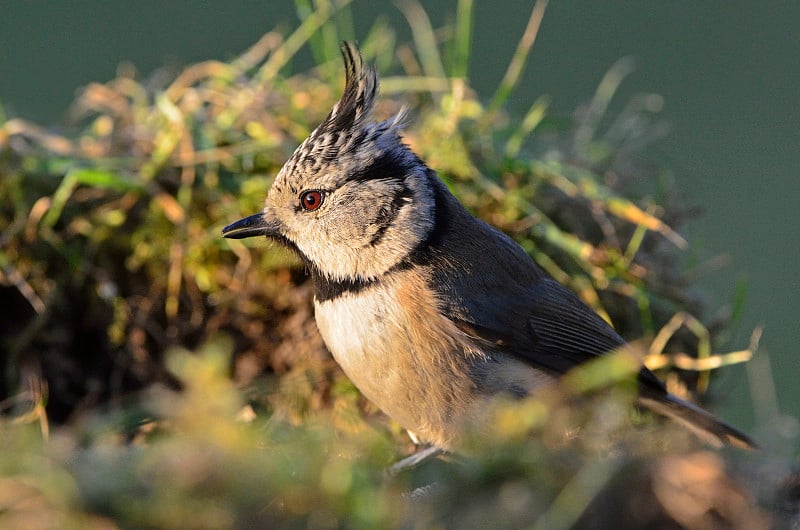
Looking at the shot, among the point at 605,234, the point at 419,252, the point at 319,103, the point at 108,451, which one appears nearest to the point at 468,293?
the point at 419,252

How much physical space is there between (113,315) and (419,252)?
3.55ft

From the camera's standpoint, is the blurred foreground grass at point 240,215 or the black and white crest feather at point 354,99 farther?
the blurred foreground grass at point 240,215

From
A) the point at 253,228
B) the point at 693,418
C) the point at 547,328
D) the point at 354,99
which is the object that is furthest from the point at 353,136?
the point at 693,418

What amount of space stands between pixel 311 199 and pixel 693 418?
56.7 inches

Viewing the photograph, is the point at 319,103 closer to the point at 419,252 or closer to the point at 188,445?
the point at 419,252

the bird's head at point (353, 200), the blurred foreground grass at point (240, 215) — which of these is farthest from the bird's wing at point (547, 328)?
the bird's head at point (353, 200)

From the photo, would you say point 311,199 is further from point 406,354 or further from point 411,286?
point 406,354

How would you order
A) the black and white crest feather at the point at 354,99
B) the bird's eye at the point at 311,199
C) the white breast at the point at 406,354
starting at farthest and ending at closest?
the bird's eye at the point at 311,199 → the black and white crest feather at the point at 354,99 → the white breast at the point at 406,354

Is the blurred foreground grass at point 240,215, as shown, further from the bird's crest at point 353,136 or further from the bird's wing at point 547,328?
the bird's crest at point 353,136

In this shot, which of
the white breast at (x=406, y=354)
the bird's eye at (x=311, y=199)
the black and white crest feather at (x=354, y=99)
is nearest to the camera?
the white breast at (x=406, y=354)

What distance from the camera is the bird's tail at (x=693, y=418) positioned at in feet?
9.70

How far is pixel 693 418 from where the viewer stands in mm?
3133

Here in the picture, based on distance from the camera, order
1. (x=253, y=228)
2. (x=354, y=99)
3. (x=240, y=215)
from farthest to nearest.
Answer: (x=240, y=215) → (x=253, y=228) → (x=354, y=99)

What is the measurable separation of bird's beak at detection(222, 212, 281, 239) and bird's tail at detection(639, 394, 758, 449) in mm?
1337
